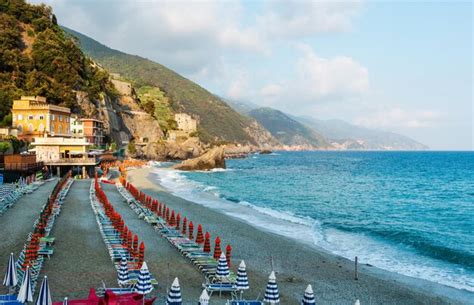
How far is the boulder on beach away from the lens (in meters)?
88.4

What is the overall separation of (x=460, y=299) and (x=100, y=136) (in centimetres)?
7695

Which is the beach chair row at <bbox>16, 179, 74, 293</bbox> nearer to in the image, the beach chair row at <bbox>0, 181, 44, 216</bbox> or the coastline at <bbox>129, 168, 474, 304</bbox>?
the beach chair row at <bbox>0, 181, 44, 216</bbox>

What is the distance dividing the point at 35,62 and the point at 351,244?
2788 inches

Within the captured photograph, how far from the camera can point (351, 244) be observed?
82.5 ft

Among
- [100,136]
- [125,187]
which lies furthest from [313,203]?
[100,136]

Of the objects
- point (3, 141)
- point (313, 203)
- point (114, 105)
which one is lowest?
point (313, 203)

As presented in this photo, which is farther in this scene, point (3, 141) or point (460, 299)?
point (3, 141)

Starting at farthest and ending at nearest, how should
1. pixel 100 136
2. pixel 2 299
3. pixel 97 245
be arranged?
pixel 100 136
pixel 97 245
pixel 2 299

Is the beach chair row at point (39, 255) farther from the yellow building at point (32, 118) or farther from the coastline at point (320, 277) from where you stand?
the yellow building at point (32, 118)

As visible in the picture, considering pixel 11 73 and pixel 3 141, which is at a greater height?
pixel 11 73

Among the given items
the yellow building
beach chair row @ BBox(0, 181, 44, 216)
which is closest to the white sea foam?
beach chair row @ BBox(0, 181, 44, 216)

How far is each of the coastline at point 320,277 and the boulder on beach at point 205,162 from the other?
62.8m

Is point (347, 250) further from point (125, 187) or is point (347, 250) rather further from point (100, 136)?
point (100, 136)

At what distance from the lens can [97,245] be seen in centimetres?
2034
